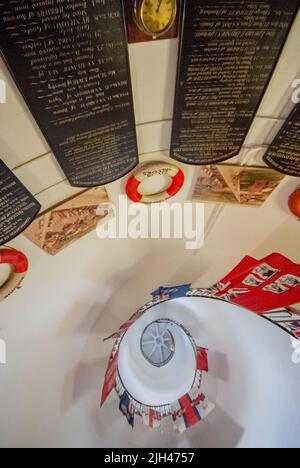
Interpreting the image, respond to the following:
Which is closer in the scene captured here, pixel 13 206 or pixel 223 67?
pixel 223 67

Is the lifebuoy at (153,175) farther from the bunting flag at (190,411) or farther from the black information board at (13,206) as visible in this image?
the bunting flag at (190,411)

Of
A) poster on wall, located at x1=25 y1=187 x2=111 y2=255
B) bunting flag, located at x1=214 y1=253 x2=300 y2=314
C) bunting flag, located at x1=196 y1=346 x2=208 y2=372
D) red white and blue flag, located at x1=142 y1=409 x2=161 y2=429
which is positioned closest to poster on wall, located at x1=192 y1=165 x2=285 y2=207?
bunting flag, located at x1=214 y1=253 x2=300 y2=314

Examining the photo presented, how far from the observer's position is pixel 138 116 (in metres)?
1.52

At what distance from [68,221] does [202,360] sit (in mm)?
3085

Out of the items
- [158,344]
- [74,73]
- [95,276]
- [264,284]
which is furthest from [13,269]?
[158,344]

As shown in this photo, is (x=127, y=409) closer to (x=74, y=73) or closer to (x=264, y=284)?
(x=264, y=284)

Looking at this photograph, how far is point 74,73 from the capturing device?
1.22 meters

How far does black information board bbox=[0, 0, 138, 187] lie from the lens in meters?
1.04

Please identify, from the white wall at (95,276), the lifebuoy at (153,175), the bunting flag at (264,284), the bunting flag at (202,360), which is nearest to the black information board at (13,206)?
the white wall at (95,276)

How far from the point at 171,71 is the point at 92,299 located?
192 centimetres

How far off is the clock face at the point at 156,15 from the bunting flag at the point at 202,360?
3872 millimetres

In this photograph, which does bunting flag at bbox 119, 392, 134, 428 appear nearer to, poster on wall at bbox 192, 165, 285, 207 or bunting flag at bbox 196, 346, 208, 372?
bunting flag at bbox 196, 346, 208, 372

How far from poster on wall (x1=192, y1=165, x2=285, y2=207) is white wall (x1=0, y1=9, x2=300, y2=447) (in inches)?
2.9
